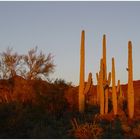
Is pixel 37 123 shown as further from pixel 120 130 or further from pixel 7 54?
pixel 7 54

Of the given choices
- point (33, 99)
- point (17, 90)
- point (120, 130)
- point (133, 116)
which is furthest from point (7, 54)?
point (120, 130)

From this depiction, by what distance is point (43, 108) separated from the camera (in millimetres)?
24391

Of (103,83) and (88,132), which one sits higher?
(103,83)

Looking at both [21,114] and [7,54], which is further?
[7,54]

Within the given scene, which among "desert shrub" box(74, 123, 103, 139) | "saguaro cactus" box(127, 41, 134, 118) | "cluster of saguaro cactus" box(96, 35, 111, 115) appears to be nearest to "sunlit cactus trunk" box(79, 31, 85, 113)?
"cluster of saguaro cactus" box(96, 35, 111, 115)

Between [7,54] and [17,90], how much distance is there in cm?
712

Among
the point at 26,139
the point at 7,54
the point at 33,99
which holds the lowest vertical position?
the point at 26,139

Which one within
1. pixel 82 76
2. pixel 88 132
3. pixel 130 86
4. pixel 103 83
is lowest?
pixel 88 132

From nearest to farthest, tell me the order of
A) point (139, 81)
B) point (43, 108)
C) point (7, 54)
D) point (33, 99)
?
point (43, 108)
point (33, 99)
point (7, 54)
point (139, 81)

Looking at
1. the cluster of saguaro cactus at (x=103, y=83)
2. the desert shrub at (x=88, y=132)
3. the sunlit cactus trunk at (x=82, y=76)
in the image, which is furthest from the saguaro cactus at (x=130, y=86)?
the desert shrub at (x=88, y=132)

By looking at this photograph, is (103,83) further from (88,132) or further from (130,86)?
(88,132)

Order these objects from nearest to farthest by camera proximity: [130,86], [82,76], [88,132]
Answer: [88,132]
[130,86]
[82,76]

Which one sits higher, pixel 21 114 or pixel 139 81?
pixel 139 81

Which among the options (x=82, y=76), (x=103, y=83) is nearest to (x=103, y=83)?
(x=103, y=83)
